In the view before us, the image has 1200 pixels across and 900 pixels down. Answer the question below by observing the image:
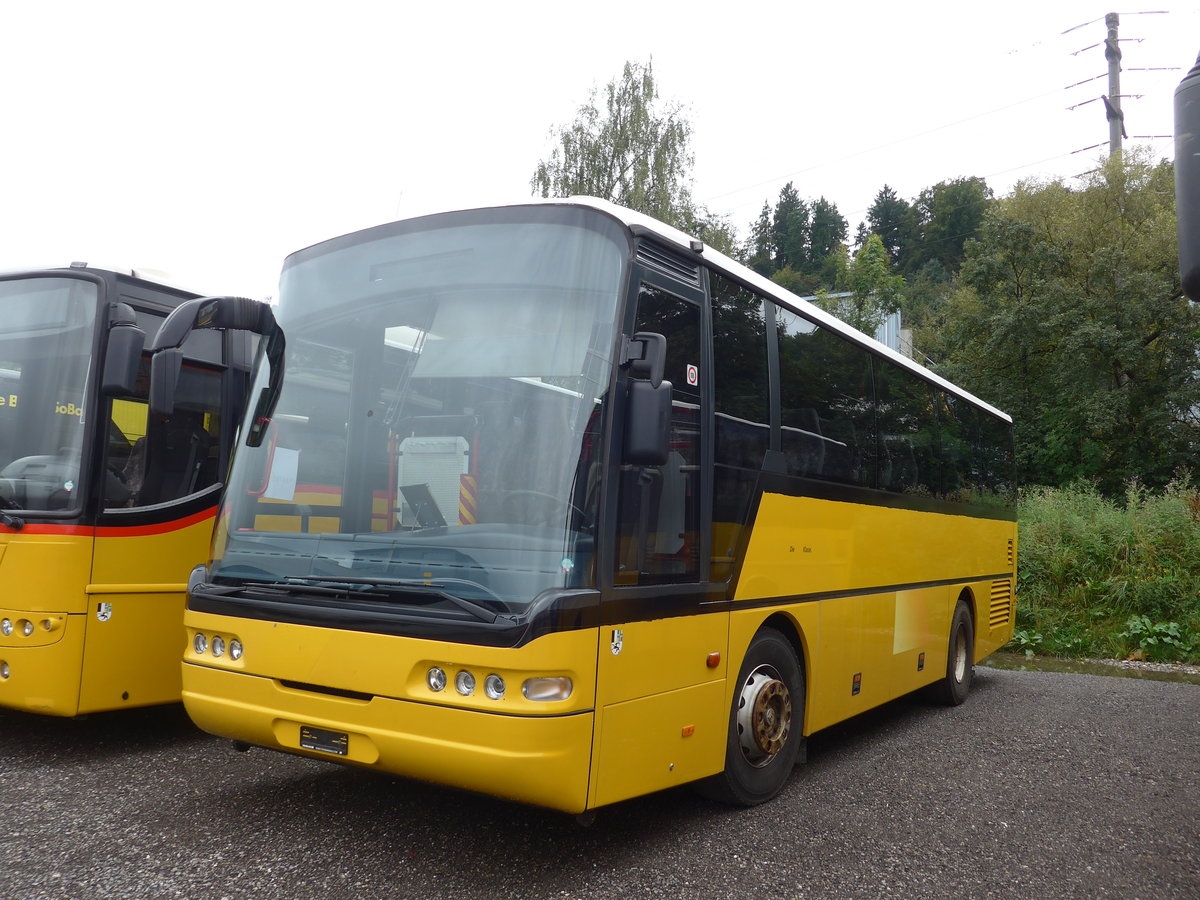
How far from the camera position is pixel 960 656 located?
9.59 metres

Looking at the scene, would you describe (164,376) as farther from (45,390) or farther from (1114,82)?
(1114,82)

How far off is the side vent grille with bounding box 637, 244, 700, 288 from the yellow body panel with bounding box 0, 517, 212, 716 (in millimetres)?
3753

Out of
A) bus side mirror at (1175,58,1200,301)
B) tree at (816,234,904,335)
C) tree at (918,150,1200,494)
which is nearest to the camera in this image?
bus side mirror at (1175,58,1200,301)

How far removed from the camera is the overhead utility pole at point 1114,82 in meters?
28.6

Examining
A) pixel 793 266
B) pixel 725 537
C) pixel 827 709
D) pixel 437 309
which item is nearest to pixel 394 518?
pixel 437 309

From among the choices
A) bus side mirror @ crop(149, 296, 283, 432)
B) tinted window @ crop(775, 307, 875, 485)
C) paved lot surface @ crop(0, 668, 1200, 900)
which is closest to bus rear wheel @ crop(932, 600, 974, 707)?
paved lot surface @ crop(0, 668, 1200, 900)

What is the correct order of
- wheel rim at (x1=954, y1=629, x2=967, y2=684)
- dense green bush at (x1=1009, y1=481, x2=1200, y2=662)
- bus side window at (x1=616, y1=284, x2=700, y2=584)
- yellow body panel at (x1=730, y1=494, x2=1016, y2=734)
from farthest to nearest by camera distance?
dense green bush at (x1=1009, y1=481, x2=1200, y2=662), wheel rim at (x1=954, y1=629, x2=967, y2=684), yellow body panel at (x1=730, y1=494, x2=1016, y2=734), bus side window at (x1=616, y1=284, x2=700, y2=584)

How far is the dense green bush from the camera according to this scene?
13.7m

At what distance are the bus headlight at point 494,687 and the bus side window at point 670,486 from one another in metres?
0.68

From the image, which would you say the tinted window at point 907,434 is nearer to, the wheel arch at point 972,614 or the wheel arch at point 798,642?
the wheel arch at point 972,614

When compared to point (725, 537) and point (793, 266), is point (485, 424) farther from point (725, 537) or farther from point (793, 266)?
point (793, 266)

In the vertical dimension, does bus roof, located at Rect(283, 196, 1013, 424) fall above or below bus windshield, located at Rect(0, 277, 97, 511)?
above

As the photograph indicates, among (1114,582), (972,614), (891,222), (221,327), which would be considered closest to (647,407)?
(221,327)

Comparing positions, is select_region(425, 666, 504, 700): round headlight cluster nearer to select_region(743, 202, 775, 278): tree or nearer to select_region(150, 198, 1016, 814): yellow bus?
select_region(150, 198, 1016, 814): yellow bus
